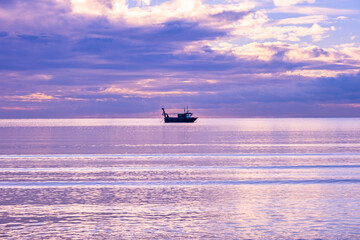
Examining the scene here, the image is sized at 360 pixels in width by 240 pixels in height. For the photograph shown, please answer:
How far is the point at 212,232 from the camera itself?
58.2 feet

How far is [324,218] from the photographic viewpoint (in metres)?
19.9

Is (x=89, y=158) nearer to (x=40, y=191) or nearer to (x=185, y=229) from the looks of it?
(x=40, y=191)

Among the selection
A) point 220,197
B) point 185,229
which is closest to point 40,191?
point 220,197

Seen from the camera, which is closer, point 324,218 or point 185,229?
point 185,229

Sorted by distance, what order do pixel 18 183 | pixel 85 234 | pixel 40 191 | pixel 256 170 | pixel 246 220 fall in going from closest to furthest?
pixel 85 234
pixel 246 220
pixel 40 191
pixel 18 183
pixel 256 170

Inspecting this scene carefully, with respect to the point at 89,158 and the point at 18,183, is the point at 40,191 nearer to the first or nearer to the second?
the point at 18,183

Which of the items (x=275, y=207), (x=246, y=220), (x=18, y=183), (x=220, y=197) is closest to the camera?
(x=246, y=220)

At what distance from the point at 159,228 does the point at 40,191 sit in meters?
11.7

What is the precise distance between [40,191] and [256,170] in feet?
59.2

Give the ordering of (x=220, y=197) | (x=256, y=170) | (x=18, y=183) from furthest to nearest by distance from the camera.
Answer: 1. (x=256, y=170)
2. (x=18, y=183)
3. (x=220, y=197)

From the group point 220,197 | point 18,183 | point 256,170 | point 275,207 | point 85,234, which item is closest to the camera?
point 85,234

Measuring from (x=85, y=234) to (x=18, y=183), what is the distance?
15336mm

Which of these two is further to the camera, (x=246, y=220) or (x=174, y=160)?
(x=174, y=160)

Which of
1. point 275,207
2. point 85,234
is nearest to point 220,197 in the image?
point 275,207
